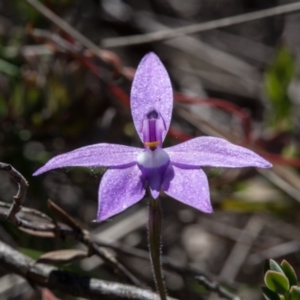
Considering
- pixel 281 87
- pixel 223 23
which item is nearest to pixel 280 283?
pixel 223 23

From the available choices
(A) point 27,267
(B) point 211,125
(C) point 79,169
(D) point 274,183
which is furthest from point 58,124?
(A) point 27,267

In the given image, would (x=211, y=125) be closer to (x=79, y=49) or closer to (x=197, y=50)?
(x=79, y=49)

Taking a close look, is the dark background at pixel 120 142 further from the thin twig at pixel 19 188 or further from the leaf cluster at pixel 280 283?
the leaf cluster at pixel 280 283

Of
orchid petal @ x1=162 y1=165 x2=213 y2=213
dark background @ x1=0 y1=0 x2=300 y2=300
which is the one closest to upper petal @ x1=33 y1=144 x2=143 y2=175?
orchid petal @ x1=162 y1=165 x2=213 y2=213

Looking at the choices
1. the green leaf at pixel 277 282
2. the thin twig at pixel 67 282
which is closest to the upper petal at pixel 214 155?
the green leaf at pixel 277 282

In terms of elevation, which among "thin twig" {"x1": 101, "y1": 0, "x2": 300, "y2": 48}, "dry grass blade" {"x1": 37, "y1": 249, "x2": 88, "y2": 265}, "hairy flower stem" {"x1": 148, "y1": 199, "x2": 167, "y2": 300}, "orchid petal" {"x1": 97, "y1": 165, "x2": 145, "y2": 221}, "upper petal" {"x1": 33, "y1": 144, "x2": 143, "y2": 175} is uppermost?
"thin twig" {"x1": 101, "y1": 0, "x2": 300, "y2": 48}

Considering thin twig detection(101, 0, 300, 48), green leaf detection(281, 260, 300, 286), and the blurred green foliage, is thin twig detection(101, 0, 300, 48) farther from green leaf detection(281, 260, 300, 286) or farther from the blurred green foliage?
green leaf detection(281, 260, 300, 286)
